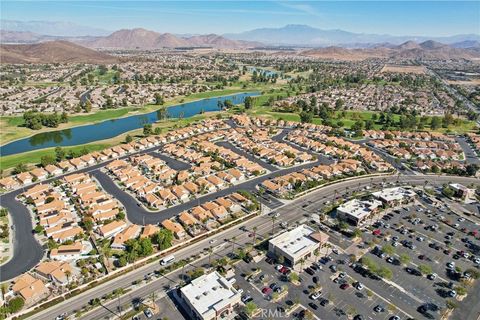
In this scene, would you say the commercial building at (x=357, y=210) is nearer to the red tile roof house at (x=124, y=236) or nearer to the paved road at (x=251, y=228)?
the paved road at (x=251, y=228)

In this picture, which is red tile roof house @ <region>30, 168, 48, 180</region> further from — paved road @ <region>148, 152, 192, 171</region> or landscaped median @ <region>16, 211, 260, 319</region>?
landscaped median @ <region>16, 211, 260, 319</region>

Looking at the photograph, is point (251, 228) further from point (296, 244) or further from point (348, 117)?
point (348, 117)

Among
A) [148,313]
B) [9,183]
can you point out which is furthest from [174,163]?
[148,313]

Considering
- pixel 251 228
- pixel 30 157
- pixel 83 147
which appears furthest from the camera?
pixel 83 147

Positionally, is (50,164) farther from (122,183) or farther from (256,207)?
(256,207)

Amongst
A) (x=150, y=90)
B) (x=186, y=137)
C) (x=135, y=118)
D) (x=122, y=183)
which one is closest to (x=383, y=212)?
(x=122, y=183)

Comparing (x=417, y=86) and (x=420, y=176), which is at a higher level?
(x=417, y=86)
